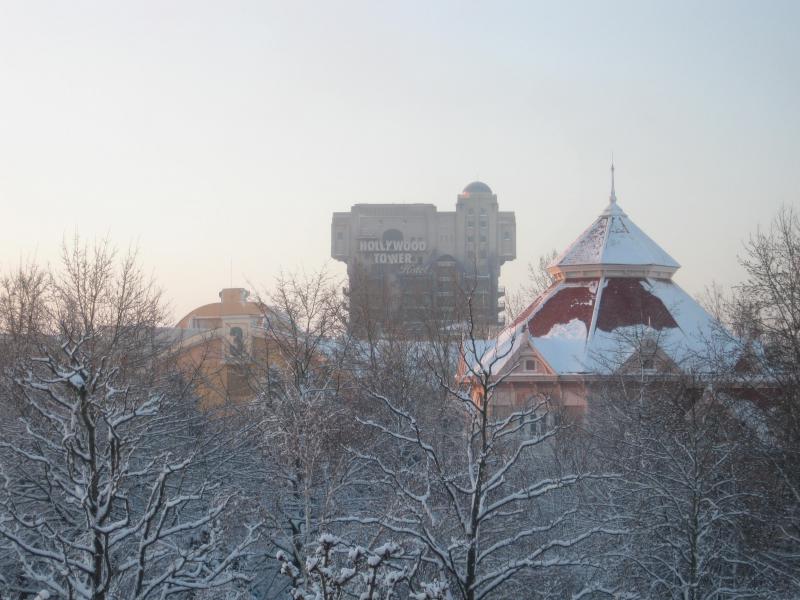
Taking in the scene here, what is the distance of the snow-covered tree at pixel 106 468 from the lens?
419 inches

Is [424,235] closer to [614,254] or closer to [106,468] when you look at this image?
[614,254]

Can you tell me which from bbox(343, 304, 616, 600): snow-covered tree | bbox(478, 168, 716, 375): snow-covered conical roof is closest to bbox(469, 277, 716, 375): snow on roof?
bbox(478, 168, 716, 375): snow-covered conical roof

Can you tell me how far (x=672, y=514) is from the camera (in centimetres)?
1934

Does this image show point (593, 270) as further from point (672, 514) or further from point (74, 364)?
point (74, 364)

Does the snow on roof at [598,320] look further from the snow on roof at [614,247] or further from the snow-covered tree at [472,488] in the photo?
the snow-covered tree at [472,488]

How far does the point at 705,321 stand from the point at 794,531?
24.5m

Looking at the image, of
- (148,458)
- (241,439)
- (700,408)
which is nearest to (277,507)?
(148,458)

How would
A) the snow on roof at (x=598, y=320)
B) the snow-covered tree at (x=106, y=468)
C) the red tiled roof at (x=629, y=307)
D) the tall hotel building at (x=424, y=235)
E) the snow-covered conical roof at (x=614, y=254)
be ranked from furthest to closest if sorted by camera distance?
the tall hotel building at (x=424, y=235) < the snow-covered conical roof at (x=614, y=254) < the red tiled roof at (x=629, y=307) < the snow on roof at (x=598, y=320) < the snow-covered tree at (x=106, y=468)

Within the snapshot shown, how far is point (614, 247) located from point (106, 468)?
117ft

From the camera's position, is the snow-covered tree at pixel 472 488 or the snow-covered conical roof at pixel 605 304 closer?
the snow-covered tree at pixel 472 488

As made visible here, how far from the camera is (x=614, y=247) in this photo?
45.2 m

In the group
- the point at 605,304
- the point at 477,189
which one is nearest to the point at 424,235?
the point at 477,189

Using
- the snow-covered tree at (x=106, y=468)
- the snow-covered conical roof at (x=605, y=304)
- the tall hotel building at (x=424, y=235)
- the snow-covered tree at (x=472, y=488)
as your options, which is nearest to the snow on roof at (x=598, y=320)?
the snow-covered conical roof at (x=605, y=304)

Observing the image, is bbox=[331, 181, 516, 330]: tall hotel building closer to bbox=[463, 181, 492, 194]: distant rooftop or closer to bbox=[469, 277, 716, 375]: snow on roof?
bbox=[463, 181, 492, 194]: distant rooftop
